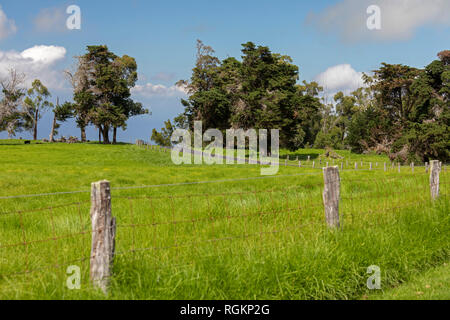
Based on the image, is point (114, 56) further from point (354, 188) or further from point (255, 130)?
point (354, 188)

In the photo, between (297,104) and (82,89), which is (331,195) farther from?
(82,89)

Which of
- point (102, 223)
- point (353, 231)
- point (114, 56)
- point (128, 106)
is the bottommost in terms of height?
point (353, 231)

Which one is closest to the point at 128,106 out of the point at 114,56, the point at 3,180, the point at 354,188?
the point at 114,56

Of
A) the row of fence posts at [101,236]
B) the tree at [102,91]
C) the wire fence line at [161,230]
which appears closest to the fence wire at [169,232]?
the wire fence line at [161,230]

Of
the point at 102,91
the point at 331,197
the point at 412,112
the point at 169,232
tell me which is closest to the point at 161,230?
the point at 169,232

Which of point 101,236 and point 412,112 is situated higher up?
point 412,112

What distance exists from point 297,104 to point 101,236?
1730 inches

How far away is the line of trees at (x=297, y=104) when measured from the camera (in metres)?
37.6

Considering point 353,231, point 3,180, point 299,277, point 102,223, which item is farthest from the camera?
point 3,180

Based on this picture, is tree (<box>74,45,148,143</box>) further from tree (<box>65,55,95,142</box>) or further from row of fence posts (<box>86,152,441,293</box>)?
row of fence posts (<box>86,152,441,293</box>)

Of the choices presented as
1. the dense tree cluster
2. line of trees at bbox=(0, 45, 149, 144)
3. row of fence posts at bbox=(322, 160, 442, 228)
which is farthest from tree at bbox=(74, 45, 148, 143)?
row of fence posts at bbox=(322, 160, 442, 228)

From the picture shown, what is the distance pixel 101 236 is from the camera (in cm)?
398
